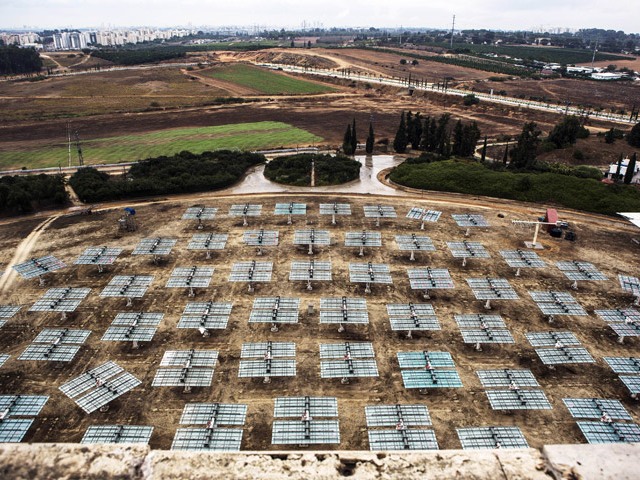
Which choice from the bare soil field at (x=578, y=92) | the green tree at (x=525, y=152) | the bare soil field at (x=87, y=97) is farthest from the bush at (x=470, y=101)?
the bare soil field at (x=87, y=97)

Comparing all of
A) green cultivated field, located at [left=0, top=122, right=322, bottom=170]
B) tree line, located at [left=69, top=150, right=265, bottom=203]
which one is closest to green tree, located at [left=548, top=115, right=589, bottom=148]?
green cultivated field, located at [left=0, top=122, right=322, bottom=170]

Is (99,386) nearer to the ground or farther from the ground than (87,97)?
nearer to the ground

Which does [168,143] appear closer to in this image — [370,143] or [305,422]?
[370,143]

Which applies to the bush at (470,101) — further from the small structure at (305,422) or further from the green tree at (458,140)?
the small structure at (305,422)

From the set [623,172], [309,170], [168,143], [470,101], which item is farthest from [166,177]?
[470,101]

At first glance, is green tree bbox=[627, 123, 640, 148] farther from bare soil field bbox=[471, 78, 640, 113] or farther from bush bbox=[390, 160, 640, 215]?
bare soil field bbox=[471, 78, 640, 113]

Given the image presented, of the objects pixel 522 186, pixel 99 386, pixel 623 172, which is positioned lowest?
pixel 99 386
